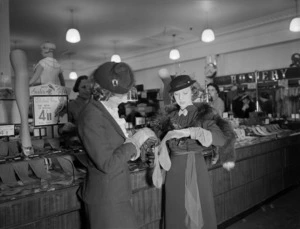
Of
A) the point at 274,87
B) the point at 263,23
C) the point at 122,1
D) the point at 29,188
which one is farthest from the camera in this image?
the point at 263,23

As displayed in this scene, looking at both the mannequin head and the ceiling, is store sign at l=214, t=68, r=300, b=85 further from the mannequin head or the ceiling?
the mannequin head

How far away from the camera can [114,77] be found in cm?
140

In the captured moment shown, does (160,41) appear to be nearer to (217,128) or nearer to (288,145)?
(288,145)

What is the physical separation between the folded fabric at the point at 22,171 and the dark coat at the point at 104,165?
19.3 inches

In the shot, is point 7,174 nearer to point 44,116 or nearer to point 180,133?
point 44,116

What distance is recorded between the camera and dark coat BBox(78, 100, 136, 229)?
132 cm

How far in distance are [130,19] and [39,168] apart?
17.0 ft

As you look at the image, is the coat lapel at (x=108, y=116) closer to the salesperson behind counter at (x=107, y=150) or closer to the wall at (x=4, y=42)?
the salesperson behind counter at (x=107, y=150)

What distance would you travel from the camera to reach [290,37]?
21.0 ft

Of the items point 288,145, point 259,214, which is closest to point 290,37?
point 288,145

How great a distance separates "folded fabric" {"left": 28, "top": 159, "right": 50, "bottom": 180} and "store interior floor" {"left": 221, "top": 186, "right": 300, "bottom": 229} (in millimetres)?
2087

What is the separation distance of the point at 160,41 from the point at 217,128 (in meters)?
6.97

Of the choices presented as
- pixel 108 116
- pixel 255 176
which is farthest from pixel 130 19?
pixel 108 116

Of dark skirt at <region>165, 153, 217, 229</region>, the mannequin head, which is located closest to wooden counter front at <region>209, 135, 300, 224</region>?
dark skirt at <region>165, 153, 217, 229</region>
